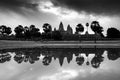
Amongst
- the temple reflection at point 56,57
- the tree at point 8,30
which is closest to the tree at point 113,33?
the tree at point 8,30

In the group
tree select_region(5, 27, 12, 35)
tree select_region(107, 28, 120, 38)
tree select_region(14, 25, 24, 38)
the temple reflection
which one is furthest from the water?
tree select_region(5, 27, 12, 35)

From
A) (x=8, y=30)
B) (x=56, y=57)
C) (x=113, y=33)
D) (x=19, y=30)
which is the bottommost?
(x=56, y=57)

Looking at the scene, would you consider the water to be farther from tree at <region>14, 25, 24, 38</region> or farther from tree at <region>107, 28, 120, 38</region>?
tree at <region>14, 25, 24, 38</region>

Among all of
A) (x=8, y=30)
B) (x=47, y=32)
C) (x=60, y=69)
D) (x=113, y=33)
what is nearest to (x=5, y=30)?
(x=8, y=30)

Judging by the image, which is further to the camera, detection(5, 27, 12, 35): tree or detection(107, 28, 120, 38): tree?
detection(5, 27, 12, 35): tree

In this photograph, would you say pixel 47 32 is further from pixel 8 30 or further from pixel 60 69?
pixel 60 69

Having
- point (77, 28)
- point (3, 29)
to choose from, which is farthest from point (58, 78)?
point (3, 29)

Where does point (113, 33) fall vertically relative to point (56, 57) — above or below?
above

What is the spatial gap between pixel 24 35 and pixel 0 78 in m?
96.0

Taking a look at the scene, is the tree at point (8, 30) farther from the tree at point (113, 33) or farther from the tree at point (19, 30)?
the tree at point (113, 33)

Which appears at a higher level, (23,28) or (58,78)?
(23,28)

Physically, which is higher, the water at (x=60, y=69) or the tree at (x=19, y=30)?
the tree at (x=19, y=30)

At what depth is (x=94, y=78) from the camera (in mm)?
8258

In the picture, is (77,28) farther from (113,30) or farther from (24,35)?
(24,35)
